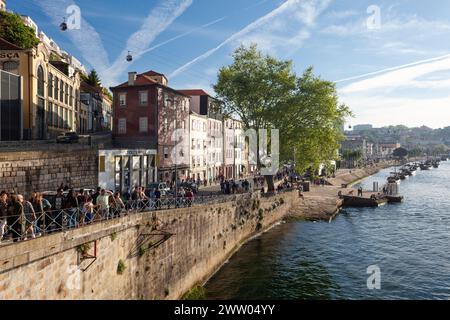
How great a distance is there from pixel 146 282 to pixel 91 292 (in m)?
4.21

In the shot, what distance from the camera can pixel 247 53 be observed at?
146ft

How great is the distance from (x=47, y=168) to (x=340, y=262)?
70.2ft

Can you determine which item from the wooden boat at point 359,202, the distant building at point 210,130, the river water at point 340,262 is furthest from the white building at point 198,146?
the wooden boat at point 359,202

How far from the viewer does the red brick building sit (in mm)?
45094

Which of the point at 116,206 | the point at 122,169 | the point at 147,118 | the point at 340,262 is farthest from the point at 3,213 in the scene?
the point at 147,118

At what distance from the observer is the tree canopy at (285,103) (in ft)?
144

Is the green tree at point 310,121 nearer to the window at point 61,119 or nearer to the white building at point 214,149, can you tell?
the white building at point 214,149

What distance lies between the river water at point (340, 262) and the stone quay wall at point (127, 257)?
2.09 meters

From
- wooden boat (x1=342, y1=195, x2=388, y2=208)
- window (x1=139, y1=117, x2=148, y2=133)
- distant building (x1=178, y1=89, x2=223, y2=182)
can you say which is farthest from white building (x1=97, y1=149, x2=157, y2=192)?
wooden boat (x1=342, y1=195, x2=388, y2=208)

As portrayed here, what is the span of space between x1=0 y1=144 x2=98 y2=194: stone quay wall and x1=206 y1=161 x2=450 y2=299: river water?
39.6ft

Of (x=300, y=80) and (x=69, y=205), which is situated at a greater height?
(x=300, y=80)
